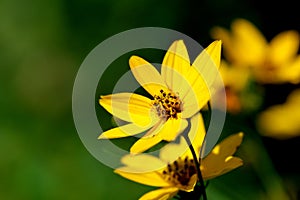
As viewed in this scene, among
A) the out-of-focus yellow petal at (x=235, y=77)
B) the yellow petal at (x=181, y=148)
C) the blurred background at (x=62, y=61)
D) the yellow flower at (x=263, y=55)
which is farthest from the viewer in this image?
the blurred background at (x=62, y=61)

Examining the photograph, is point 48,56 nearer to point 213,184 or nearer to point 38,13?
point 38,13

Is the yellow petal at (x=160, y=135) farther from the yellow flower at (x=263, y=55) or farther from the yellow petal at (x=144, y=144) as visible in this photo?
the yellow flower at (x=263, y=55)

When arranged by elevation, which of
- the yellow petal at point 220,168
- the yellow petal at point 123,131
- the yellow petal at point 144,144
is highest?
the yellow petal at point 123,131

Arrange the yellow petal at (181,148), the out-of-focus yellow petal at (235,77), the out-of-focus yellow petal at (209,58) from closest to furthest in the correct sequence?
the out-of-focus yellow petal at (209,58), the yellow petal at (181,148), the out-of-focus yellow petal at (235,77)

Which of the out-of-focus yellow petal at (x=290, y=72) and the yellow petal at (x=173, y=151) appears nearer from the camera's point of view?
the yellow petal at (x=173, y=151)

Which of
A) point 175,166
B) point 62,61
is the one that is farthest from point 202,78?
point 62,61

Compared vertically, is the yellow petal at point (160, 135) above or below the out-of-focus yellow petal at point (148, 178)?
above

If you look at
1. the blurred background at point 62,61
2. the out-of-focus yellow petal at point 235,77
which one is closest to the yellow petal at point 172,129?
the out-of-focus yellow petal at point 235,77
